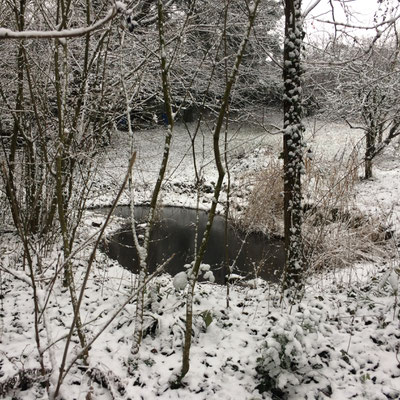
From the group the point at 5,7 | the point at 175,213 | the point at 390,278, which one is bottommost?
the point at 175,213

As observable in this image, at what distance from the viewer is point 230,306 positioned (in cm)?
344

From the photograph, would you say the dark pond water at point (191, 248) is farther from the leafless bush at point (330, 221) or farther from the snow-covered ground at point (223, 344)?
the snow-covered ground at point (223, 344)

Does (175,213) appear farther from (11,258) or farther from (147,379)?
(147,379)

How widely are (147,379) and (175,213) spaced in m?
6.92

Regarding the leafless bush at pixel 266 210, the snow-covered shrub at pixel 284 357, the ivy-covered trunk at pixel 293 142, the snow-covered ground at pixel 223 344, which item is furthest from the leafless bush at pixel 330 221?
the snow-covered shrub at pixel 284 357

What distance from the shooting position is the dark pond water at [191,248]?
5.81m

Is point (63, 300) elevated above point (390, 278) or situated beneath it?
situated beneath

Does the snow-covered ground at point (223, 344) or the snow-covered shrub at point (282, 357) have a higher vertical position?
the snow-covered shrub at point (282, 357)

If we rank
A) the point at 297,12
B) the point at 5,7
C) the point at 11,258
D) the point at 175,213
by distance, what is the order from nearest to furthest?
the point at 297,12, the point at 5,7, the point at 11,258, the point at 175,213

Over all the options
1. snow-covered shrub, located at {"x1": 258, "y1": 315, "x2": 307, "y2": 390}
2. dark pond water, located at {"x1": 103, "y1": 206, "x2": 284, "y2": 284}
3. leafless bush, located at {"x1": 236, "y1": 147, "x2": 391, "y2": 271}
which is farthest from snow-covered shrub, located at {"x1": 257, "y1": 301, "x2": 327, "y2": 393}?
dark pond water, located at {"x1": 103, "y1": 206, "x2": 284, "y2": 284}

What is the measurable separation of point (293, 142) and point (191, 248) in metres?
4.01

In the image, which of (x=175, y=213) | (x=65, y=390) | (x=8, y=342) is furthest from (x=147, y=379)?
(x=175, y=213)

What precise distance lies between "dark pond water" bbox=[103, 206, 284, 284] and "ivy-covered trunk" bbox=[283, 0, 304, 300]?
1.63 m

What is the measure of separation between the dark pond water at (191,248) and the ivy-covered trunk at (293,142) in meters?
1.63
